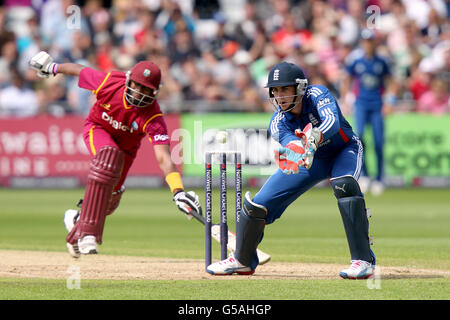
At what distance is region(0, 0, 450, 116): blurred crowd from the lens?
21094 mm

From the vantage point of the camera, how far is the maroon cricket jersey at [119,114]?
9867 millimetres

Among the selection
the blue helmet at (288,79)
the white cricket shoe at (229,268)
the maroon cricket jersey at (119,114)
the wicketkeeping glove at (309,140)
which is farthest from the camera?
the maroon cricket jersey at (119,114)

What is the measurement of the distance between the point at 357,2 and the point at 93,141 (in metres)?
14.4

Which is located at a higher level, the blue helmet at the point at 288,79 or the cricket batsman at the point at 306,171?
the blue helmet at the point at 288,79

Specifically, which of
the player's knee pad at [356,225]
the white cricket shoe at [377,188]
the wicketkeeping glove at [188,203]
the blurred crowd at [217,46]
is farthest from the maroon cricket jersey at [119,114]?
the blurred crowd at [217,46]

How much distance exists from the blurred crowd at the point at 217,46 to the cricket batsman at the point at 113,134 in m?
10.5

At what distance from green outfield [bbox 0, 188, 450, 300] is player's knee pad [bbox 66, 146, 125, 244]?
0.46m

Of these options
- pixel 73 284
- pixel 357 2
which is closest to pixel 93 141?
pixel 73 284

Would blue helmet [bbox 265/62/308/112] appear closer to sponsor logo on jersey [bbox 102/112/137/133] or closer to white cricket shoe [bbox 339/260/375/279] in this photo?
white cricket shoe [bbox 339/260/375/279]

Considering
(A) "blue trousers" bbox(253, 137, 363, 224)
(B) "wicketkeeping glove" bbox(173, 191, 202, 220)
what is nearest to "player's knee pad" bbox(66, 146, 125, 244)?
(B) "wicketkeeping glove" bbox(173, 191, 202, 220)

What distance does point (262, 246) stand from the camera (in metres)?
12.0

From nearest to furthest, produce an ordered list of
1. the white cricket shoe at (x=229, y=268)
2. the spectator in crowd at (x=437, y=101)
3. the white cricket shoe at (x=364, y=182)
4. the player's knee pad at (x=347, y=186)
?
the player's knee pad at (x=347, y=186) < the white cricket shoe at (x=229, y=268) < the white cricket shoe at (x=364, y=182) < the spectator in crowd at (x=437, y=101)

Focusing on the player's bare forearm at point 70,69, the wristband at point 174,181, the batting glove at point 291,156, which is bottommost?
the wristband at point 174,181

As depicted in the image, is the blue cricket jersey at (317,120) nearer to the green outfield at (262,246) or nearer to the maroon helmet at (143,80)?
the green outfield at (262,246)
